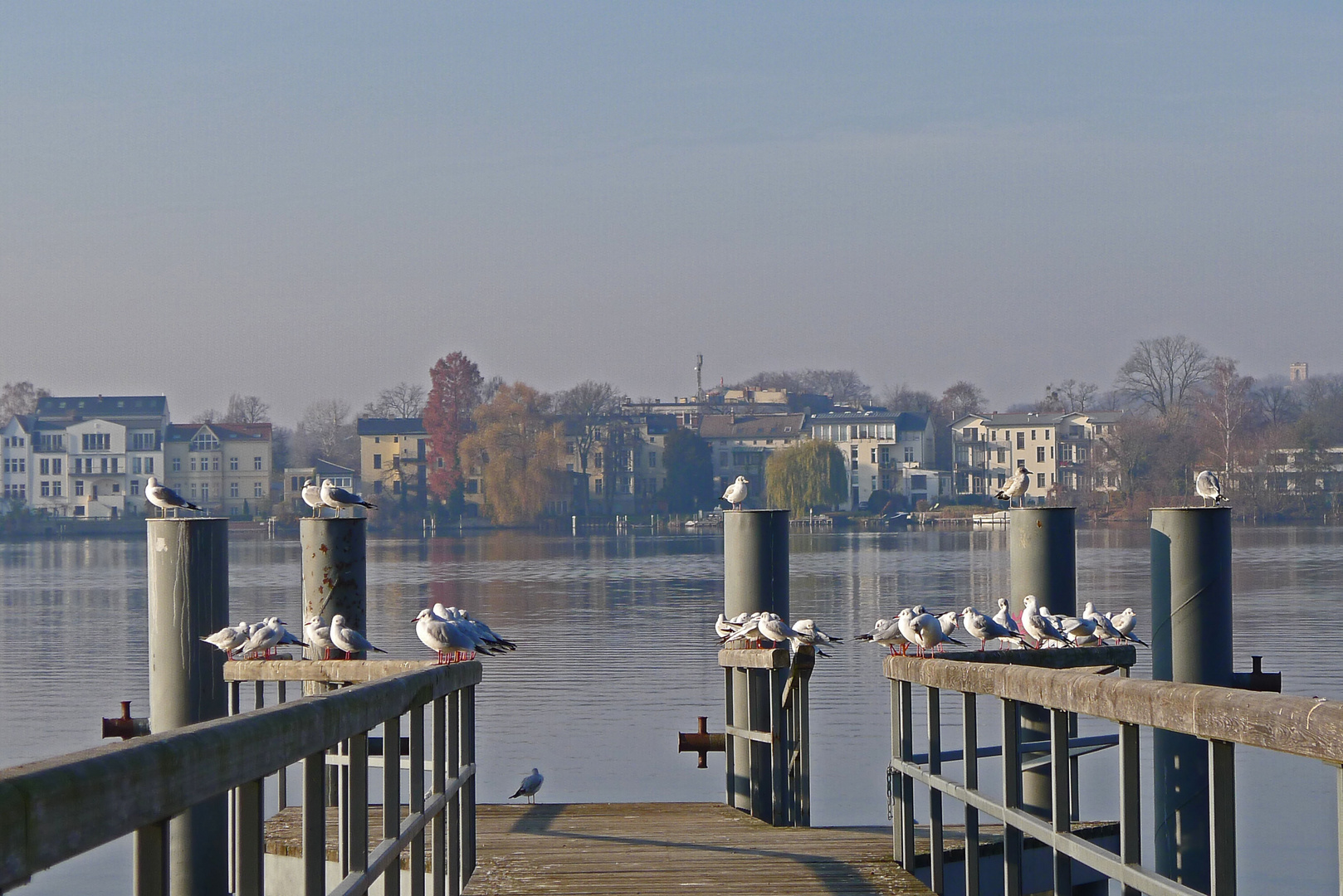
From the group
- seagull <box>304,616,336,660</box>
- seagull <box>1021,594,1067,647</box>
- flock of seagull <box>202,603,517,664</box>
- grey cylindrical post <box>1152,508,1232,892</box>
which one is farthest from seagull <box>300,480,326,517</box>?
grey cylindrical post <box>1152,508,1232,892</box>

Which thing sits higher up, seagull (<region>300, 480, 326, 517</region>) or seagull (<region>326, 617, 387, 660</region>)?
seagull (<region>300, 480, 326, 517</region>)

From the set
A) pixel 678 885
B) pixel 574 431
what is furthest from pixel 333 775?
pixel 574 431

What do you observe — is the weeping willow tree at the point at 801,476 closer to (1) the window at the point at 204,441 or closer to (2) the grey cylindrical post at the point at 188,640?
(1) the window at the point at 204,441

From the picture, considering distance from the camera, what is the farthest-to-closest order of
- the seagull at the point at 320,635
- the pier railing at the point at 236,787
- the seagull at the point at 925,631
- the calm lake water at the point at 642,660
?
1. the calm lake water at the point at 642,660
2. the seagull at the point at 925,631
3. the seagull at the point at 320,635
4. the pier railing at the point at 236,787

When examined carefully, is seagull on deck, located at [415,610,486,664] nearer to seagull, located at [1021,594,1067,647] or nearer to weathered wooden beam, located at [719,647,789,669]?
weathered wooden beam, located at [719,647,789,669]

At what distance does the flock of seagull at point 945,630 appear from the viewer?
9.88 metres

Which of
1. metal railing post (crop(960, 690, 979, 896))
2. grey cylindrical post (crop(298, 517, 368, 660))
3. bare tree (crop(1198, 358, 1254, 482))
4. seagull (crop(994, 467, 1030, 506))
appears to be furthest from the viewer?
bare tree (crop(1198, 358, 1254, 482))

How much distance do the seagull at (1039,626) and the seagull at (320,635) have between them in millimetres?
4193

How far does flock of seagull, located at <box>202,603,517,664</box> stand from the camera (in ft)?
28.2

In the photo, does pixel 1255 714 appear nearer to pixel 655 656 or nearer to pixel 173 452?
pixel 655 656

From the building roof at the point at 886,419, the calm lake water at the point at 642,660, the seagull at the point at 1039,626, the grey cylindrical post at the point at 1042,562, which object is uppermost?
the building roof at the point at 886,419

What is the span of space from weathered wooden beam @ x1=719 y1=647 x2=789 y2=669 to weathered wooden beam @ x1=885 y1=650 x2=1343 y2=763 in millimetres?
4166

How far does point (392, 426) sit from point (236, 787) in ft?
485

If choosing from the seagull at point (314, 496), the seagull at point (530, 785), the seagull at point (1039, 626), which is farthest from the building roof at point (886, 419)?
the seagull at point (1039, 626)
